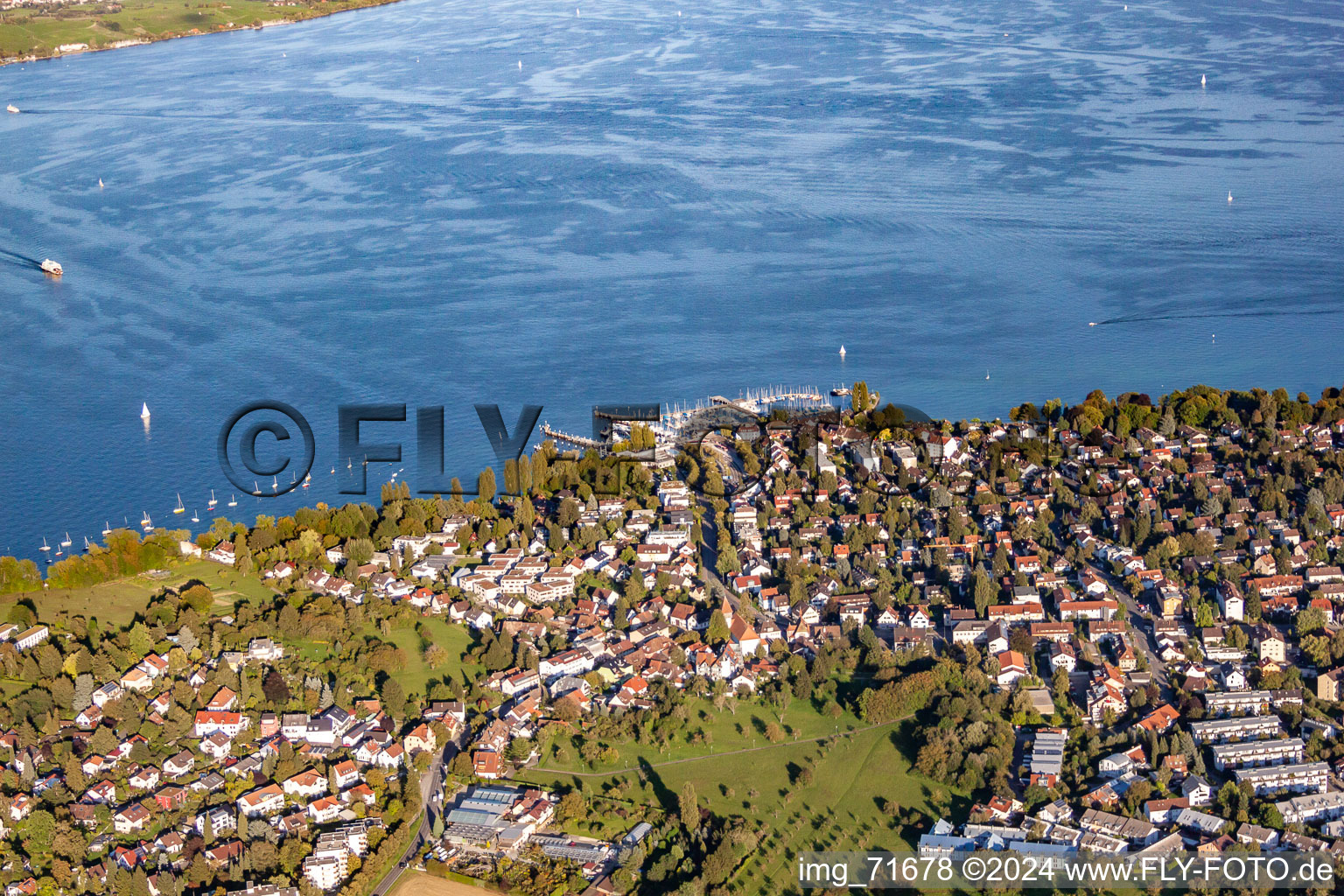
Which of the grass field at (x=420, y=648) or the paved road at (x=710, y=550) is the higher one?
the paved road at (x=710, y=550)

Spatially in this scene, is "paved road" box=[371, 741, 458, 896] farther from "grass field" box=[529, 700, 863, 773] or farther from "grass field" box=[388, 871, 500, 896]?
"grass field" box=[529, 700, 863, 773]

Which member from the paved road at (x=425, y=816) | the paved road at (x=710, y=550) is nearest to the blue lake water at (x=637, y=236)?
the paved road at (x=710, y=550)

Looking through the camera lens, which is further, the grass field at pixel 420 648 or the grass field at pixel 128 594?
the grass field at pixel 128 594

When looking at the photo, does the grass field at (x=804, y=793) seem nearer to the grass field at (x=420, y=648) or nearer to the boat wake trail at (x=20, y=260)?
the grass field at (x=420, y=648)

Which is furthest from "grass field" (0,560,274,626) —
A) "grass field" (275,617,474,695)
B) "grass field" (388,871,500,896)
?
"grass field" (388,871,500,896)

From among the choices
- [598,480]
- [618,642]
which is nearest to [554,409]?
[598,480]

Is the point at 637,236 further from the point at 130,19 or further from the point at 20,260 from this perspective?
the point at 130,19

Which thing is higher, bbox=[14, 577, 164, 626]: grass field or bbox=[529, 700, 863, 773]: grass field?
bbox=[14, 577, 164, 626]: grass field

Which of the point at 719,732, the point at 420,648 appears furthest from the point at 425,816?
the point at 420,648
